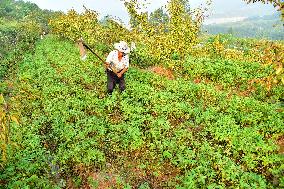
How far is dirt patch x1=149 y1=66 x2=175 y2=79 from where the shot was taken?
1602cm

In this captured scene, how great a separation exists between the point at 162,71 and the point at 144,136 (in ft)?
23.6

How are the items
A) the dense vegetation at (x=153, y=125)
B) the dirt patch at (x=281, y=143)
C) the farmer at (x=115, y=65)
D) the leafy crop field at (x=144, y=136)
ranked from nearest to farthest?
the dense vegetation at (x=153, y=125), the leafy crop field at (x=144, y=136), the dirt patch at (x=281, y=143), the farmer at (x=115, y=65)

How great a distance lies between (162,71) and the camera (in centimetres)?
1669

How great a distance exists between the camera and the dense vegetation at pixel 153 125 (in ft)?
26.3

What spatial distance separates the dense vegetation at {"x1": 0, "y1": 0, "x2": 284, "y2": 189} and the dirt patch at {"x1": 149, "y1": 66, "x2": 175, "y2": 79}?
0.25 meters

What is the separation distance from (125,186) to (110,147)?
71.4 inches

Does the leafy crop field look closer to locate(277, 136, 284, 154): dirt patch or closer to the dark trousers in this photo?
locate(277, 136, 284, 154): dirt patch

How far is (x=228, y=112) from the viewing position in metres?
11.5

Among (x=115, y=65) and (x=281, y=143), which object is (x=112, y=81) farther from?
(x=281, y=143)

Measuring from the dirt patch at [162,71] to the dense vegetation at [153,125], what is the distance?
0.81 feet

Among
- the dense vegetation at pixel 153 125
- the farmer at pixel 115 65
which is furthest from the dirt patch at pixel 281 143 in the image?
the farmer at pixel 115 65

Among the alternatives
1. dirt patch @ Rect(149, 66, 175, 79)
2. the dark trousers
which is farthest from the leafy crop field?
dirt patch @ Rect(149, 66, 175, 79)

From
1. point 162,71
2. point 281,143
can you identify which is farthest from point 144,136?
point 162,71

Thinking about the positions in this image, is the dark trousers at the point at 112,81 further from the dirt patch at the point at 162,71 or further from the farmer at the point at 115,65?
the dirt patch at the point at 162,71
